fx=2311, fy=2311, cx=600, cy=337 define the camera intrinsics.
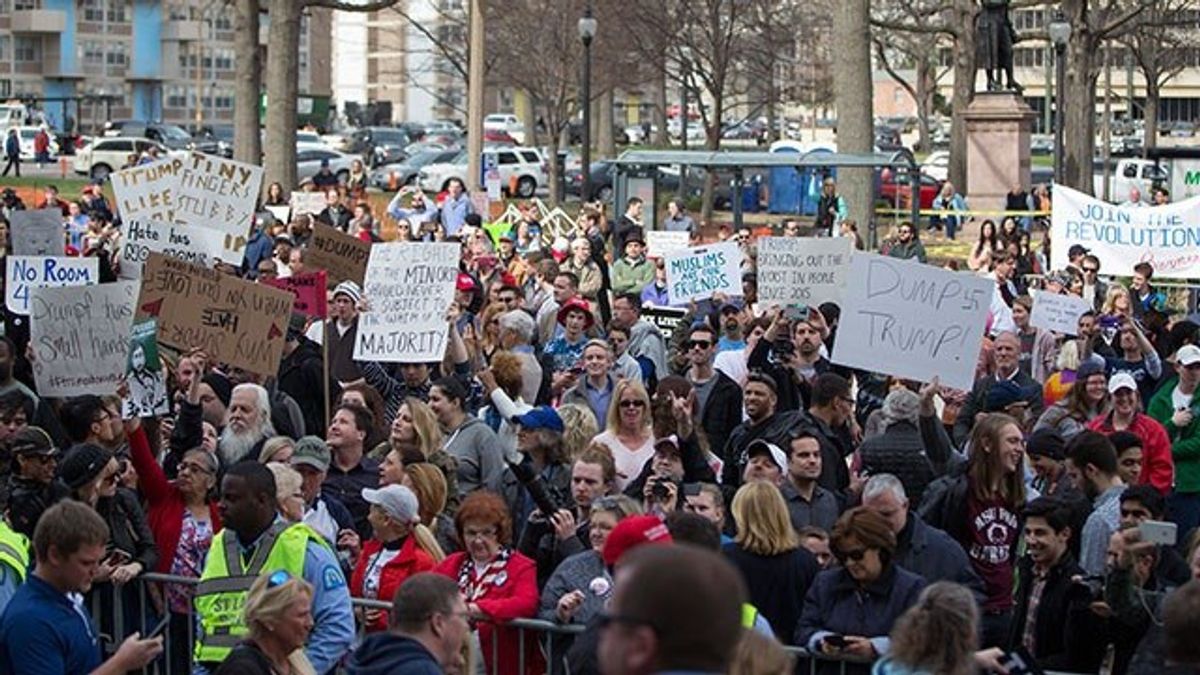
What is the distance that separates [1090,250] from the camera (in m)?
20.4

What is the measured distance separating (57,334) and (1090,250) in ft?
35.9

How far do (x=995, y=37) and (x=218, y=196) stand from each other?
21.2 metres

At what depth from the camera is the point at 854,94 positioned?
101 feet

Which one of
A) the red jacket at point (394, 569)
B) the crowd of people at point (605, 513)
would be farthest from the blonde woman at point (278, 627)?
the red jacket at point (394, 569)

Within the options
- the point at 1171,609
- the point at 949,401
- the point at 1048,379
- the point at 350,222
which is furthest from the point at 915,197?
the point at 1171,609

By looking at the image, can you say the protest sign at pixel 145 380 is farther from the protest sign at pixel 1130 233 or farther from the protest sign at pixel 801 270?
the protest sign at pixel 1130 233

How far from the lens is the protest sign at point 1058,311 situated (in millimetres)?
15539

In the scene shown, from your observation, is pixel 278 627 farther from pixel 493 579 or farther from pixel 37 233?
pixel 37 233

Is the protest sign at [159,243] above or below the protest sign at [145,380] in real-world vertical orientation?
above

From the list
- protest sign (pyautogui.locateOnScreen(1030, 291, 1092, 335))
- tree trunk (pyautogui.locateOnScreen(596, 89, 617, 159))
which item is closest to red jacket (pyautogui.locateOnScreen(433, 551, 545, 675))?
protest sign (pyautogui.locateOnScreen(1030, 291, 1092, 335))

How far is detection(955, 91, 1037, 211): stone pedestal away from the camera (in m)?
36.0

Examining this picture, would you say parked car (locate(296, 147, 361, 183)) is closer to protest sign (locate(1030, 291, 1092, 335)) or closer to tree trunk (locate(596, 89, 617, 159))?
tree trunk (locate(596, 89, 617, 159))

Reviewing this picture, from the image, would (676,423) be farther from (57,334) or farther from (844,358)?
(57,334)

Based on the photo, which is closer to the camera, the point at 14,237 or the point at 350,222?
the point at 14,237
